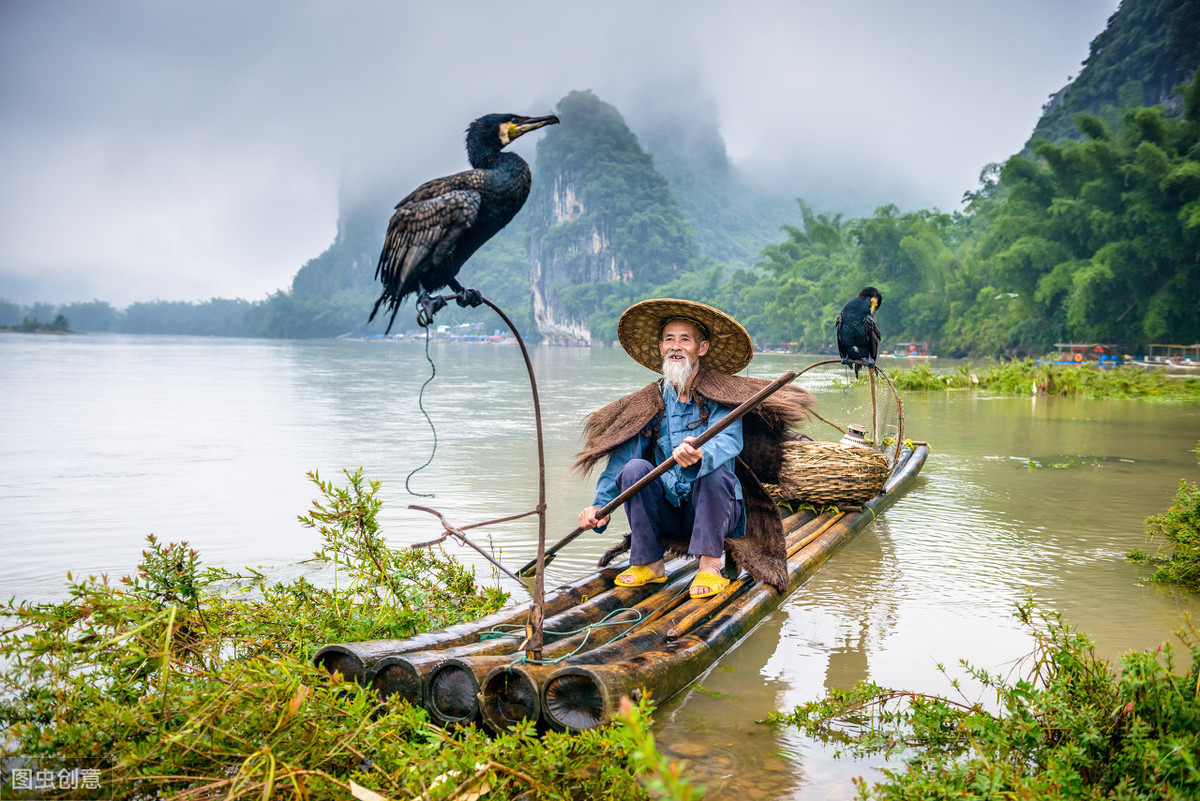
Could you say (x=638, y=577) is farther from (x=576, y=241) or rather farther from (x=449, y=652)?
(x=576, y=241)

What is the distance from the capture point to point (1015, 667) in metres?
3.23

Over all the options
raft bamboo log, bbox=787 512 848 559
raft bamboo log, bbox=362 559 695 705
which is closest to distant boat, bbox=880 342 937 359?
raft bamboo log, bbox=787 512 848 559

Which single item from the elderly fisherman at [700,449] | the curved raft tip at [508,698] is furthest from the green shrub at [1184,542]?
the curved raft tip at [508,698]

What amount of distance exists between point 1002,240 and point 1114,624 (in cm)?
3528

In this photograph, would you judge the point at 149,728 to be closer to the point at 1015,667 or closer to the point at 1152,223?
the point at 1015,667

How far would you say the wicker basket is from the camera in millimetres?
5070

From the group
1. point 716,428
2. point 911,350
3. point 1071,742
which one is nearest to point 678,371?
point 716,428

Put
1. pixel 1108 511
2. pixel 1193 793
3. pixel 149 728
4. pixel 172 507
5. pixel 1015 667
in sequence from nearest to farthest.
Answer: pixel 1193 793
pixel 149 728
pixel 1015 667
pixel 1108 511
pixel 172 507

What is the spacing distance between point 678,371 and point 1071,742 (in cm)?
192

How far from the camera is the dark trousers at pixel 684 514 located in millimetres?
3396

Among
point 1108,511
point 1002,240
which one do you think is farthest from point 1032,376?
point 1002,240

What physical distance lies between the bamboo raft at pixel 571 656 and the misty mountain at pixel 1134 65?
184 ft

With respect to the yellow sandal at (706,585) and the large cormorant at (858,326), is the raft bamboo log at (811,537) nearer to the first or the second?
the yellow sandal at (706,585)

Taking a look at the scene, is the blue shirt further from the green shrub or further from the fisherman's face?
the green shrub
